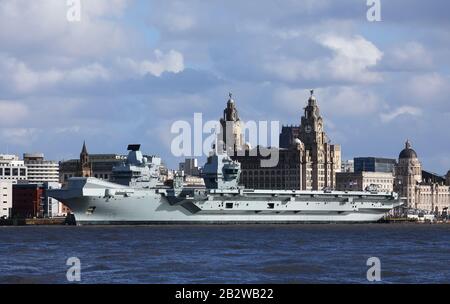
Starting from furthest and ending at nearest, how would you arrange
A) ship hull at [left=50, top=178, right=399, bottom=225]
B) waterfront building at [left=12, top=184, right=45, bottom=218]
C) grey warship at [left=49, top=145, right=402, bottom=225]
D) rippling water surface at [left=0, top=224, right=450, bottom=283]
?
waterfront building at [left=12, top=184, right=45, bottom=218] → grey warship at [left=49, top=145, right=402, bottom=225] → ship hull at [left=50, top=178, right=399, bottom=225] → rippling water surface at [left=0, top=224, right=450, bottom=283]

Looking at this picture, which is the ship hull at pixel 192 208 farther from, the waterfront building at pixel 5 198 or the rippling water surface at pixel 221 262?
the waterfront building at pixel 5 198

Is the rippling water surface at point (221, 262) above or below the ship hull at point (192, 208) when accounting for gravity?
below

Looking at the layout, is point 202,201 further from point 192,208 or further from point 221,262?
point 221,262

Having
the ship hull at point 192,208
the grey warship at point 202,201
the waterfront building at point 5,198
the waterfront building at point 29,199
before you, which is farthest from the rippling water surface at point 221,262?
the waterfront building at point 29,199

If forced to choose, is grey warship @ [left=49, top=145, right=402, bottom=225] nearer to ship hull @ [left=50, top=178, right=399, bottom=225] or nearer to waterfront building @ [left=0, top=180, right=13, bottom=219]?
ship hull @ [left=50, top=178, right=399, bottom=225]

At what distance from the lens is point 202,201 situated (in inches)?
4902

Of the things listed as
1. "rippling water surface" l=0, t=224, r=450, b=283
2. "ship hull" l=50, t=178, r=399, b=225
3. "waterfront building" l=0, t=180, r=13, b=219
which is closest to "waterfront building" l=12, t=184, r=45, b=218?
"waterfront building" l=0, t=180, r=13, b=219

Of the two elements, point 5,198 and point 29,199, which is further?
point 29,199

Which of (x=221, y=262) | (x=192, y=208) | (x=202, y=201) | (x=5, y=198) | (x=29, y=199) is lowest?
(x=221, y=262)

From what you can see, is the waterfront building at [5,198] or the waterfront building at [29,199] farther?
the waterfront building at [29,199]

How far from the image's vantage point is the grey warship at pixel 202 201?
390 ft

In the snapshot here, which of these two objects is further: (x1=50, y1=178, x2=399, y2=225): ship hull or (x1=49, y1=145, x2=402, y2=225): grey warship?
(x1=49, y1=145, x2=402, y2=225): grey warship

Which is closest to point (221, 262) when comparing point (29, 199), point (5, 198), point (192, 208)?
point (192, 208)

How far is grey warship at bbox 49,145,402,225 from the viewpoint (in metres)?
119
